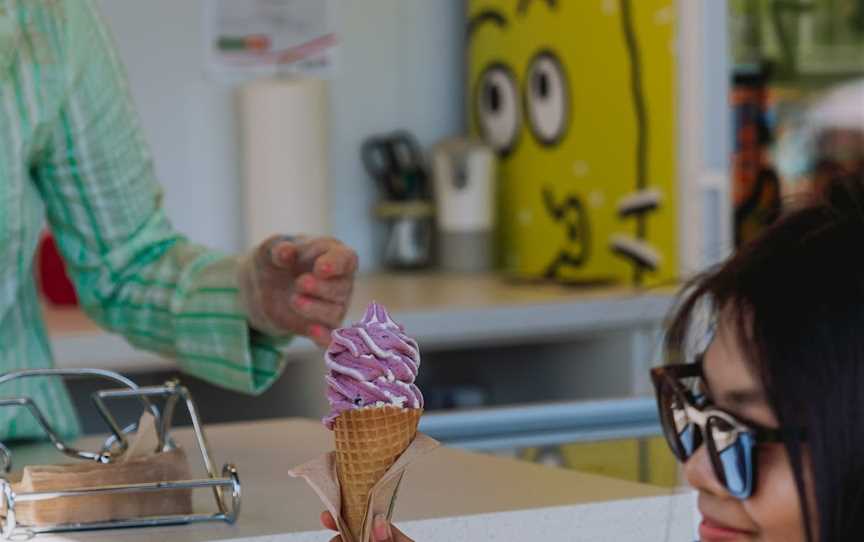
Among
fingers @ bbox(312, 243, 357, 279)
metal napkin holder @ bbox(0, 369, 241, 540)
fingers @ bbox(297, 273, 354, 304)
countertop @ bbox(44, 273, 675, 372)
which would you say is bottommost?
countertop @ bbox(44, 273, 675, 372)

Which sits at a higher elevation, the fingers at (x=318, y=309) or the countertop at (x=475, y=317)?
the fingers at (x=318, y=309)

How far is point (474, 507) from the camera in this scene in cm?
110

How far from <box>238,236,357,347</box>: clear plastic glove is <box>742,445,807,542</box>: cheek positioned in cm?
45

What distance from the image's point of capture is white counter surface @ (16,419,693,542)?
1.04 metres

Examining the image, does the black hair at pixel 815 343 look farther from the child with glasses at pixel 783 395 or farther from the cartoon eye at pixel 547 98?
the cartoon eye at pixel 547 98

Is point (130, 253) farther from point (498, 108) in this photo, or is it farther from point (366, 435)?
point (498, 108)

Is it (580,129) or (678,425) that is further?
(580,129)

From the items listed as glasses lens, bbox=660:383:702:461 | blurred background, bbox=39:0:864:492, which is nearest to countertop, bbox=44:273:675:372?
blurred background, bbox=39:0:864:492

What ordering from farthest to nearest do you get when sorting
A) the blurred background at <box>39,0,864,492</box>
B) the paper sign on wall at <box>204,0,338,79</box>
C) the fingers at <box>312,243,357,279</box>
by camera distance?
the paper sign on wall at <box>204,0,338,79</box> → the blurred background at <box>39,0,864,492</box> → the fingers at <box>312,243,357,279</box>

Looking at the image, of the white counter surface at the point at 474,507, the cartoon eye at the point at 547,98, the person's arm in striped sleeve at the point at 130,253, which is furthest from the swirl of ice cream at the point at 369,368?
the cartoon eye at the point at 547,98

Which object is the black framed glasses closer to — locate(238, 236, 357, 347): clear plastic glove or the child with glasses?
the child with glasses

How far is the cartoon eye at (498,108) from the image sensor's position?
3.30 meters

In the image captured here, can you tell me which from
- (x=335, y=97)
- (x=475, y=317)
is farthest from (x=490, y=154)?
(x=475, y=317)

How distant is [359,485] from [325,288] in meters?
0.38
